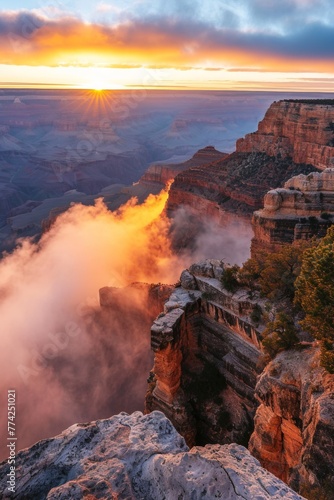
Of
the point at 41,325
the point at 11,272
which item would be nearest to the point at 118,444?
the point at 41,325

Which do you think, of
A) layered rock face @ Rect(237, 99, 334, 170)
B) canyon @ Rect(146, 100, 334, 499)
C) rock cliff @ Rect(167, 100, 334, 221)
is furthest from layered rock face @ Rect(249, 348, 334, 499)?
layered rock face @ Rect(237, 99, 334, 170)

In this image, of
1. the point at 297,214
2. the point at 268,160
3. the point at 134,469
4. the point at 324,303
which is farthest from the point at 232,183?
the point at 134,469

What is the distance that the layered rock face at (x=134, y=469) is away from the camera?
4.02 meters

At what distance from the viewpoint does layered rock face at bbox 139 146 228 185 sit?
67.7 meters

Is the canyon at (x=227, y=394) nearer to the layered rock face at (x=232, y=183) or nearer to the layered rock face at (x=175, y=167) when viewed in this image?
the layered rock face at (x=232, y=183)

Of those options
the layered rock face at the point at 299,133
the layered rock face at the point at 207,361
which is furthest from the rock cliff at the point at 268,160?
the layered rock face at the point at 207,361

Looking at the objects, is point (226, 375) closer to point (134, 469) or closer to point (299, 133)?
point (134, 469)

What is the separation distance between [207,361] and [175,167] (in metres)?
64.1

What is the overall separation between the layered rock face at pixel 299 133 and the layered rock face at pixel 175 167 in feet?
72.5

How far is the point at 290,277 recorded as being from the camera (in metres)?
14.4

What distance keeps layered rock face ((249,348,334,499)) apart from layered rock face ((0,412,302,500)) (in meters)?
3.81

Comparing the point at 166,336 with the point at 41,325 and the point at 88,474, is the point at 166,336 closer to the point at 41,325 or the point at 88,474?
the point at 88,474

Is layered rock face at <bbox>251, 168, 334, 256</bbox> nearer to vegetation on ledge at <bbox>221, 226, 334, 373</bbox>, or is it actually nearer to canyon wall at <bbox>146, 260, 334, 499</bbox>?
vegetation on ledge at <bbox>221, 226, 334, 373</bbox>

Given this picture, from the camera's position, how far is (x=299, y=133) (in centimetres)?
3931
